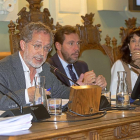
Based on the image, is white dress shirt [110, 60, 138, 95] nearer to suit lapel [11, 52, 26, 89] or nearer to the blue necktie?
the blue necktie

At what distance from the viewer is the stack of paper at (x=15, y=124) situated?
1078mm

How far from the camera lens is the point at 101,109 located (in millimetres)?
1579

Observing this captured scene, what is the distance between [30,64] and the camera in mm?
2029

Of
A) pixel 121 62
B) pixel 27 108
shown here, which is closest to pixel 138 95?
pixel 27 108

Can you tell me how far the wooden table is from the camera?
3.52 feet

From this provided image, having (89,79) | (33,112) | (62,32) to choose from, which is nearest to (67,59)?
(62,32)

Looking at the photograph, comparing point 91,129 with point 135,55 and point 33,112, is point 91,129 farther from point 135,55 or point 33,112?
point 135,55

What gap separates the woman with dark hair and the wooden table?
45.3 inches

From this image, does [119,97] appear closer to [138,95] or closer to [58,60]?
[138,95]

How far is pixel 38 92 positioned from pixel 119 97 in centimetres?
49

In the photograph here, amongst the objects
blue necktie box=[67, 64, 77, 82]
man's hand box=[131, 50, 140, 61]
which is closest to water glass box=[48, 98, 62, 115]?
blue necktie box=[67, 64, 77, 82]

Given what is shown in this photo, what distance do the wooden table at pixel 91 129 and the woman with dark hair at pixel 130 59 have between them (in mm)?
1150

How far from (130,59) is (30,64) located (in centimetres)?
111

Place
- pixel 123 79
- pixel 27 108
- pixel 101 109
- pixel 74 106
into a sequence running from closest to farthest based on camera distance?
pixel 27 108, pixel 74 106, pixel 101 109, pixel 123 79
